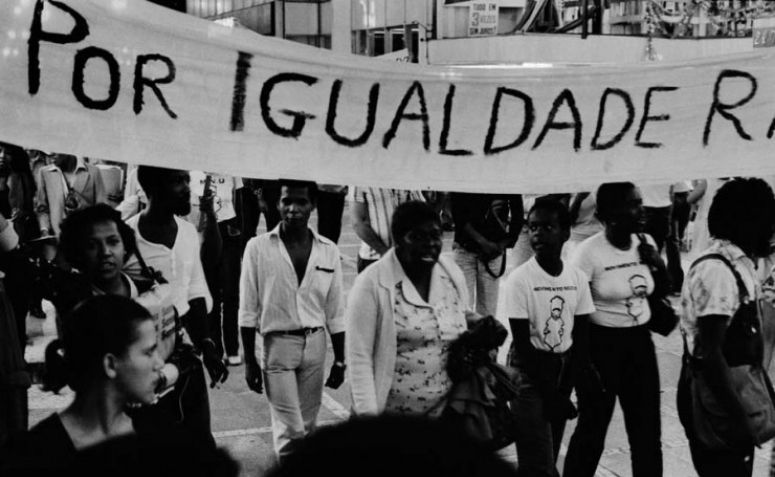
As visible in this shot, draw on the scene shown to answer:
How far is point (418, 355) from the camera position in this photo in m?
4.57

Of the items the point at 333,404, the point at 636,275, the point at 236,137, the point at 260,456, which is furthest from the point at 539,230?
the point at 333,404

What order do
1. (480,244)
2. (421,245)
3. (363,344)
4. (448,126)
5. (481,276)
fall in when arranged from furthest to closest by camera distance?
1. (481,276)
2. (480,244)
3. (448,126)
4. (421,245)
5. (363,344)

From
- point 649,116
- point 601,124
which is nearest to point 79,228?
point 601,124

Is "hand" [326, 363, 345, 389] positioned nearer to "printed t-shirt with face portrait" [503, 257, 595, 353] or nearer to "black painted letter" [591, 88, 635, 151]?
"printed t-shirt with face portrait" [503, 257, 595, 353]

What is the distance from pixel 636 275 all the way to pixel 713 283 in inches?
38.0

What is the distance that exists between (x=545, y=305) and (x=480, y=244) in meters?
3.21

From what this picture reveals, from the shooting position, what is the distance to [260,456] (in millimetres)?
6547

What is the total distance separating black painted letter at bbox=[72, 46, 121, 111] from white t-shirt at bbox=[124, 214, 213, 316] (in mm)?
822

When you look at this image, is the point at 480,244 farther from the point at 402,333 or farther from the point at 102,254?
the point at 102,254

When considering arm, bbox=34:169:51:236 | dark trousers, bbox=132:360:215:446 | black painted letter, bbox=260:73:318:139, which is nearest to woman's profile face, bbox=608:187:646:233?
black painted letter, bbox=260:73:318:139

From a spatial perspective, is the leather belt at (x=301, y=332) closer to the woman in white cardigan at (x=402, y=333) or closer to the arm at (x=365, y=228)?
the woman in white cardigan at (x=402, y=333)

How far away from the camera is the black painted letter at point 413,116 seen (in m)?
4.70

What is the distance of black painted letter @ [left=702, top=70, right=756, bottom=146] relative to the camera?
4.92 metres

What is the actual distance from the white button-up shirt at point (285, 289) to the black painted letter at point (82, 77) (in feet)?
4.96
